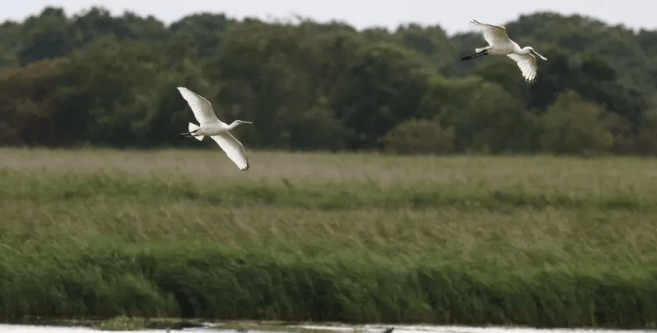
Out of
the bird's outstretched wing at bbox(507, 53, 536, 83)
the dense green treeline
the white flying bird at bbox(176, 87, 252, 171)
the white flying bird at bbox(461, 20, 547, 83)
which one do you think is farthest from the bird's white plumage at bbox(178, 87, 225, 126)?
the dense green treeline

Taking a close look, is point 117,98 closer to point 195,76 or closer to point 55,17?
point 195,76

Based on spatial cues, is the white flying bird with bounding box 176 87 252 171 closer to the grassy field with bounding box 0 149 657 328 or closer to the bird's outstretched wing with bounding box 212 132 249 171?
the bird's outstretched wing with bounding box 212 132 249 171

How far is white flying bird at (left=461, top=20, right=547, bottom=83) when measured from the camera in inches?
575

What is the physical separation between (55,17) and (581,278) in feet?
235

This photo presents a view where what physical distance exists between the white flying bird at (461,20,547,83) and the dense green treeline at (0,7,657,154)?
37.1m

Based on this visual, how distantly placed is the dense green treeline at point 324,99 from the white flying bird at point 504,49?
122 feet

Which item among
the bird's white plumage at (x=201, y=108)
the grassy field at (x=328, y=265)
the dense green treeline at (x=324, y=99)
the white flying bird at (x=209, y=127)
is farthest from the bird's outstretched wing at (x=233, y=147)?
the dense green treeline at (x=324, y=99)

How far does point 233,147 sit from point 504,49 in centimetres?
270

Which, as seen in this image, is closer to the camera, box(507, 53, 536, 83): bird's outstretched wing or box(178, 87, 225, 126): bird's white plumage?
box(507, 53, 536, 83): bird's outstretched wing

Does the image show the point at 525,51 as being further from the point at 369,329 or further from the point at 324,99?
the point at 324,99

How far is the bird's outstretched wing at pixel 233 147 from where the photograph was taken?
606 inches

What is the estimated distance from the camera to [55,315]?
53.7 feet

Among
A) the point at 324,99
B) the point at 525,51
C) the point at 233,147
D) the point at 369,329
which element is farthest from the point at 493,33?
the point at 324,99

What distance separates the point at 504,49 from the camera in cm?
1490
